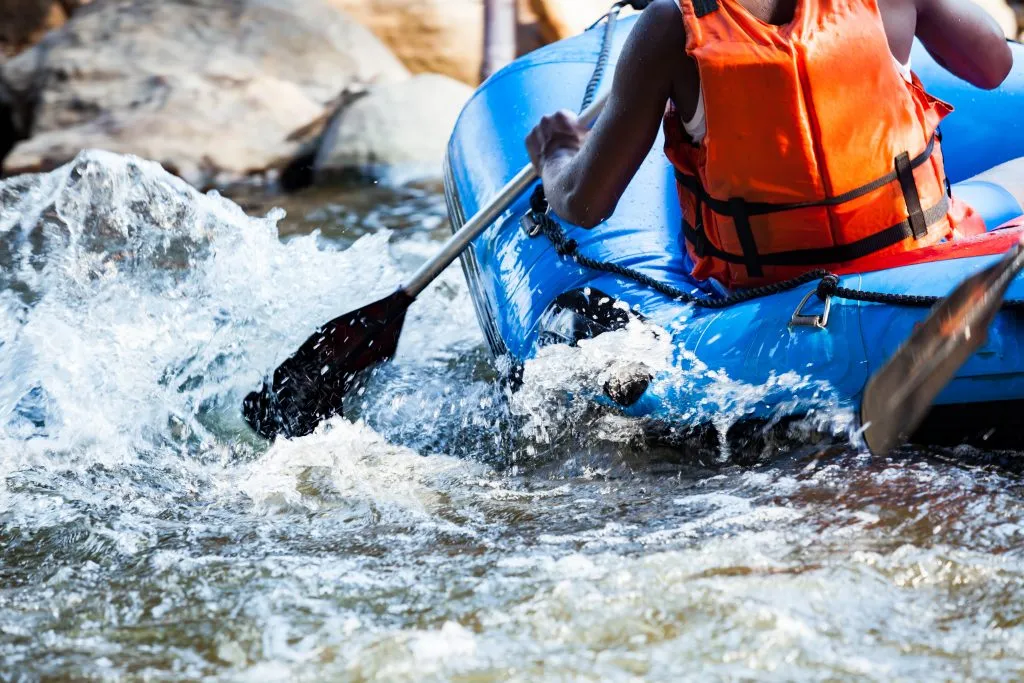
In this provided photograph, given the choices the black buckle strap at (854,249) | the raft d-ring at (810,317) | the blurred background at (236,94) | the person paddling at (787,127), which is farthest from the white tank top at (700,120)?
the blurred background at (236,94)

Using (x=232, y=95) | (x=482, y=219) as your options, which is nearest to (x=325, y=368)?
(x=482, y=219)

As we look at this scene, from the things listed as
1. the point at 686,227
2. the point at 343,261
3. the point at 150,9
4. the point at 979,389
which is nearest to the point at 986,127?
the point at 686,227

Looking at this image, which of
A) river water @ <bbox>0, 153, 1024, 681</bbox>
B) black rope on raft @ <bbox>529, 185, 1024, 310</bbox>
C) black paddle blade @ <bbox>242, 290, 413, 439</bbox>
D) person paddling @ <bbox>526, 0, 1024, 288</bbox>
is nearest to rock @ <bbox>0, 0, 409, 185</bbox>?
river water @ <bbox>0, 153, 1024, 681</bbox>

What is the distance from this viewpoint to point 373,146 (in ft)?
19.3

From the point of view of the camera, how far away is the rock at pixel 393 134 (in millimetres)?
5852

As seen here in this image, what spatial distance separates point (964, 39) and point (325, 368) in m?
1.66

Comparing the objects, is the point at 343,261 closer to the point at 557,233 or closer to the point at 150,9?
the point at 557,233

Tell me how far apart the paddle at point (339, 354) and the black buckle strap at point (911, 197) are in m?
0.83

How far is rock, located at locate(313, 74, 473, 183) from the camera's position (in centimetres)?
585

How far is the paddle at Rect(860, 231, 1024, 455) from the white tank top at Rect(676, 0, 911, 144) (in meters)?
0.49

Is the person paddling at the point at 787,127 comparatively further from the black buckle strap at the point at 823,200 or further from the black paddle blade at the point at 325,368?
the black paddle blade at the point at 325,368

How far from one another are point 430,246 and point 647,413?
2424 mm

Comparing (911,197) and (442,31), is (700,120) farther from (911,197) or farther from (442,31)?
(442,31)

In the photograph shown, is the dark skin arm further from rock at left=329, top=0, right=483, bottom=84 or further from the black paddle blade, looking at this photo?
rock at left=329, top=0, right=483, bottom=84
